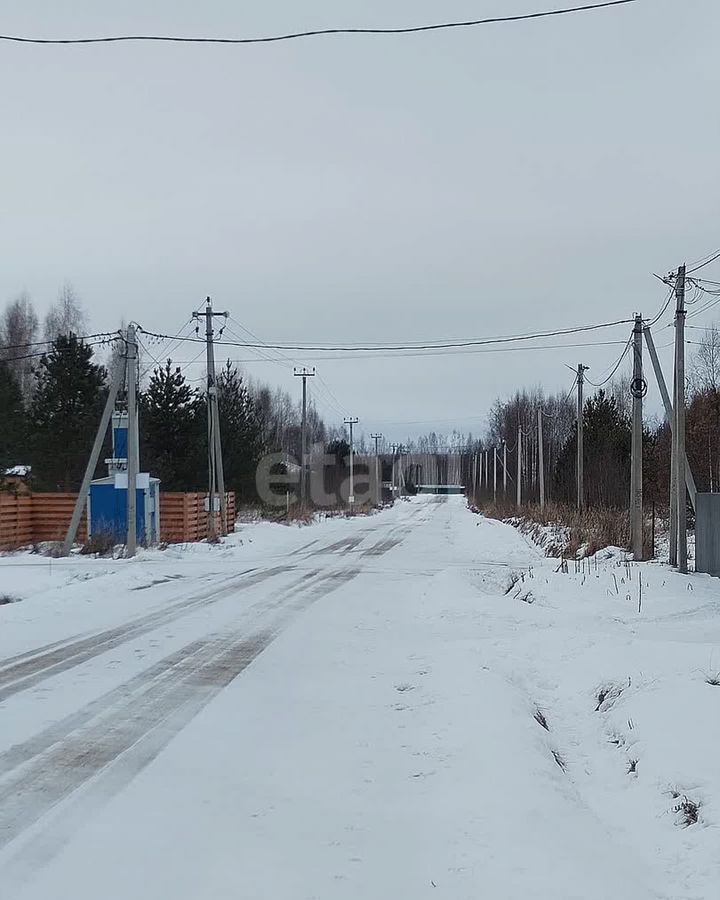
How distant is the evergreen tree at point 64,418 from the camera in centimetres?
3784

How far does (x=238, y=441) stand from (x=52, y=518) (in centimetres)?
1250

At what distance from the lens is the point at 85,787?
585 centimetres

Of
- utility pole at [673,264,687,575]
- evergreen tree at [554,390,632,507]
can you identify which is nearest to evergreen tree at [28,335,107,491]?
evergreen tree at [554,390,632,507]

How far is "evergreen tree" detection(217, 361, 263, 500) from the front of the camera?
139 ft

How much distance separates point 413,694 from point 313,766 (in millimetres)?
2467

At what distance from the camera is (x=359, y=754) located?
22.1ft

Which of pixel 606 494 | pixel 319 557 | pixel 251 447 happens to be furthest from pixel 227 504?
pixel 606 494

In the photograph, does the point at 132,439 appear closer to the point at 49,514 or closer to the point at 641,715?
the point at 49,514

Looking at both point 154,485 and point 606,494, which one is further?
point 606,494

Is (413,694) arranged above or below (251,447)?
below

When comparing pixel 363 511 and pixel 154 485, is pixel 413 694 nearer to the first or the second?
pixel 154 485

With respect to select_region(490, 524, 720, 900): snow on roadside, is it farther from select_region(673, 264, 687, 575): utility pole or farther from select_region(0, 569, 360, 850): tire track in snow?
select_region(673, 264, 687, 575): utility pole

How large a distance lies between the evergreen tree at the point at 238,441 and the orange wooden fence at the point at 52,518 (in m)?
8.90

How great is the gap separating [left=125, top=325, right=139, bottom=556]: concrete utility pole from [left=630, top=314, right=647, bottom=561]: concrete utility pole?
12817 millimetres
